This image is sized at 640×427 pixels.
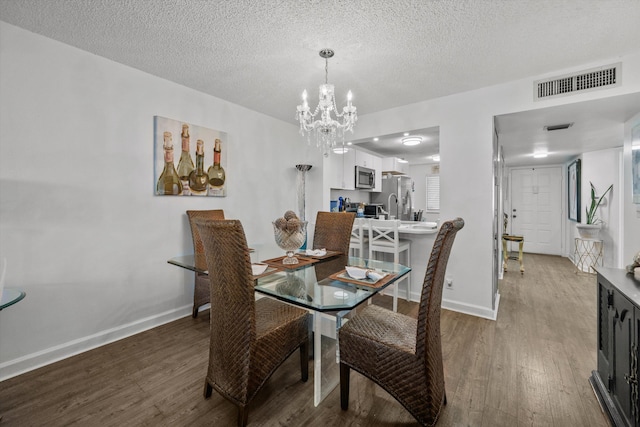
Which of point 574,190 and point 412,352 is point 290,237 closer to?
point 412,352

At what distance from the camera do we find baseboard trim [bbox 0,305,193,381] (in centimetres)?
193

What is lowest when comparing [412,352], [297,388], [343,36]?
[297,388]

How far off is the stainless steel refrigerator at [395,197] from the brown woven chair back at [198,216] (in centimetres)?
376

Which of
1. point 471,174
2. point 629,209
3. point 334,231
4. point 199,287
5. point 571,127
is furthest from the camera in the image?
point 571,127

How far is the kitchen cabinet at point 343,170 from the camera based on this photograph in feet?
Answer: 14.5

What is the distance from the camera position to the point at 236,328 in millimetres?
1439

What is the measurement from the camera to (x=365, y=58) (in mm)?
2287

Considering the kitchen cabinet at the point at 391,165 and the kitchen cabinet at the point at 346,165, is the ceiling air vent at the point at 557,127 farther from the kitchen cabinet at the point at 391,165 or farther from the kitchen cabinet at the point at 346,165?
the kitchen cabinet at the point at 391,165

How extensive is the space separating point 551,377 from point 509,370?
0.25 m

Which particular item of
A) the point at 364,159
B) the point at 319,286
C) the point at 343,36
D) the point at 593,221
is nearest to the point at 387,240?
the point at 319,286

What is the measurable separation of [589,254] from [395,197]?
3.36 metres

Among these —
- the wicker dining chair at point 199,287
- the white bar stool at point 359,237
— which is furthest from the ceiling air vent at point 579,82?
the wicker dining chair at point 199,287

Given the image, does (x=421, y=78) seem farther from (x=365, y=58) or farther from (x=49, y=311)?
(x=49, y=311)

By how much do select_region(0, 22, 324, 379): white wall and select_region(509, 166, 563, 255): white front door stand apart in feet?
21.3
